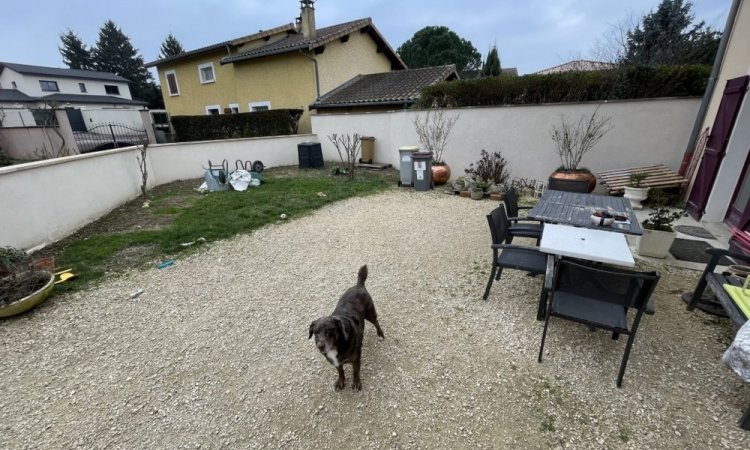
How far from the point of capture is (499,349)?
8.85 ft

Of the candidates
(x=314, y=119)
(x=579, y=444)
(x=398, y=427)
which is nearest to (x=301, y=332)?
(x=398, y=427)

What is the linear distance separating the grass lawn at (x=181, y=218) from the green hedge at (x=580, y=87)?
330 cm

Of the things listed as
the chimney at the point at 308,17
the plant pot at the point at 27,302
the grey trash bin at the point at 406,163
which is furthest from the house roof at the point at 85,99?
the plant pot at the point at 27,302

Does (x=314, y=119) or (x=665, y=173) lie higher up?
(x=314, y=119)

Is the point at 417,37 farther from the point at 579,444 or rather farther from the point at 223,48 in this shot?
the point at 579,444

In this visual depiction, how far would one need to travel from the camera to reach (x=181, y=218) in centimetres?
624

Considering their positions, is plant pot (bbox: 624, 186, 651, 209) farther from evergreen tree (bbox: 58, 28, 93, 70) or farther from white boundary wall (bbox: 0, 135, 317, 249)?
evergreen tree (bbox: 58, 28, 93, 70)

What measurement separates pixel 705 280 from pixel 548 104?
5.58 m

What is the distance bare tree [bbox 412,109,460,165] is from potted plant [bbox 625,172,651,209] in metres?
4.38

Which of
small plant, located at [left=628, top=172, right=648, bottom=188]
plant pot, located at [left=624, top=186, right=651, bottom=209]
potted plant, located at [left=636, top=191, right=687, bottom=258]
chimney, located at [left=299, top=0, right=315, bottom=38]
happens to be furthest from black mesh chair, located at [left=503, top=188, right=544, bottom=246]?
chimney, located at [left=299, top=0, right=315, bottom=38]

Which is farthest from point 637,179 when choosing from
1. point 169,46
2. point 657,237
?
point 169,46

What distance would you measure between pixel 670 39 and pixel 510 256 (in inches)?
686

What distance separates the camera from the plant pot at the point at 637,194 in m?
5.78

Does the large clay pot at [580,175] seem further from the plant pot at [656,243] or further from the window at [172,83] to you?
the window at [172,83]
